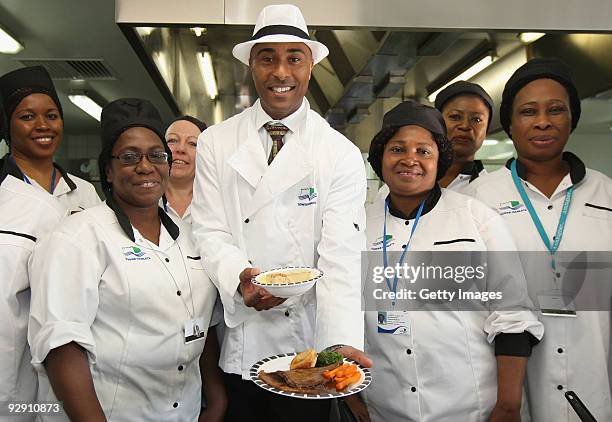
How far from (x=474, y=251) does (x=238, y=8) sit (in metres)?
1.75

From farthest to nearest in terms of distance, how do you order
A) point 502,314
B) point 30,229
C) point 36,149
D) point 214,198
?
point 36,149 → point 214,198 → point 502,314 → point 30,229

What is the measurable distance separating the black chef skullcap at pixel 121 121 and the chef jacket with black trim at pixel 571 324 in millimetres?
1167

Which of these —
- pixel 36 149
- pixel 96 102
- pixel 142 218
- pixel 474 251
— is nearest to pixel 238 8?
pixel 36 149

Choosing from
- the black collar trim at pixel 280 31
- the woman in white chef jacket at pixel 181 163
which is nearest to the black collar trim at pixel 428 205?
the black collar trim at pixel 280 31

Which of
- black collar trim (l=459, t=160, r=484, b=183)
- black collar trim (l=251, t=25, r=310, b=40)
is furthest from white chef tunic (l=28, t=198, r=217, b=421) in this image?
black collar trim (l=459, t=160, r=484, b=183)

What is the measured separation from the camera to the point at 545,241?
1.70m

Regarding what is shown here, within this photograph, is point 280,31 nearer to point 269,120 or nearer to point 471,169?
point 269,120

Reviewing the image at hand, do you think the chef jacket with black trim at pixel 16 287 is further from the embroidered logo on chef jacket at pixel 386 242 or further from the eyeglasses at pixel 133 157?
the embroidered logo on chef jacket at pixel 386 242

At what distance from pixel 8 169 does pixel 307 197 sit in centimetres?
91

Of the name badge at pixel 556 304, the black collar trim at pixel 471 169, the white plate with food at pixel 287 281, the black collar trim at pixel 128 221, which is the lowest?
the name badge at pixel 556 304

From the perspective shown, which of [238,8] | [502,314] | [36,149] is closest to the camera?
[502,314]

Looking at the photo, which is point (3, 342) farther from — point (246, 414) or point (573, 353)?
point (573, 353)

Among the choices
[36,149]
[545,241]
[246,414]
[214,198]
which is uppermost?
[36,149]

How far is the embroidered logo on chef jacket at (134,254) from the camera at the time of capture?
1435 millimetres
